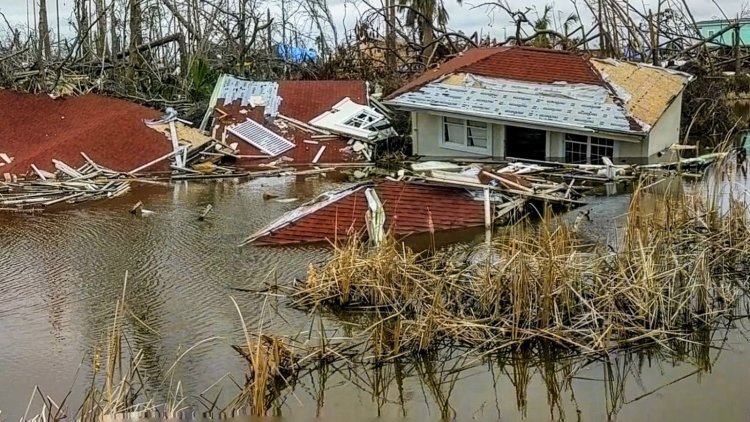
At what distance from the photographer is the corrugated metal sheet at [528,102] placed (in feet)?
51.9

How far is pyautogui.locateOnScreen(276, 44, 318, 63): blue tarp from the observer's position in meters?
25.5

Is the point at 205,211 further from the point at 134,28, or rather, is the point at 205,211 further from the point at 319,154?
the point at 134,28

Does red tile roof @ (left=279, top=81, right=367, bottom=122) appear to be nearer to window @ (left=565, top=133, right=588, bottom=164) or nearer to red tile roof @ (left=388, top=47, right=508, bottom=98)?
red tile roof @ (left=388, top=47, right=508, bottom=98)

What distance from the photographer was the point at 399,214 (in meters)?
11.6

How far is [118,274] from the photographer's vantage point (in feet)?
32.3

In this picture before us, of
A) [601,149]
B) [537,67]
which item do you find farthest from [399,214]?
[537,67]

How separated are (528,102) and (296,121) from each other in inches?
216

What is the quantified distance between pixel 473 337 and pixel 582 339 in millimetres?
978

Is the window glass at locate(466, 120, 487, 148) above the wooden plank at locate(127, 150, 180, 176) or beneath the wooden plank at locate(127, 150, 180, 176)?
above

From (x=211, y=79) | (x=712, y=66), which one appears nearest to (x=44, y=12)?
(x=211, y=79)

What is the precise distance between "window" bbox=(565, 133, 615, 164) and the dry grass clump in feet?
23.9

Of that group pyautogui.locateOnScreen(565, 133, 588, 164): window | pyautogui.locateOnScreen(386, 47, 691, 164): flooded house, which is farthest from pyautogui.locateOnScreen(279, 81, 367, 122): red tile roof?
pyautogui.locateOnScreen(565, 133, 588, 164): window

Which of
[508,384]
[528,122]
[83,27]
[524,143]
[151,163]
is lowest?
[508,384]

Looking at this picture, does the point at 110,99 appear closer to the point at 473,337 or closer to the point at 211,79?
the point at 211,79
